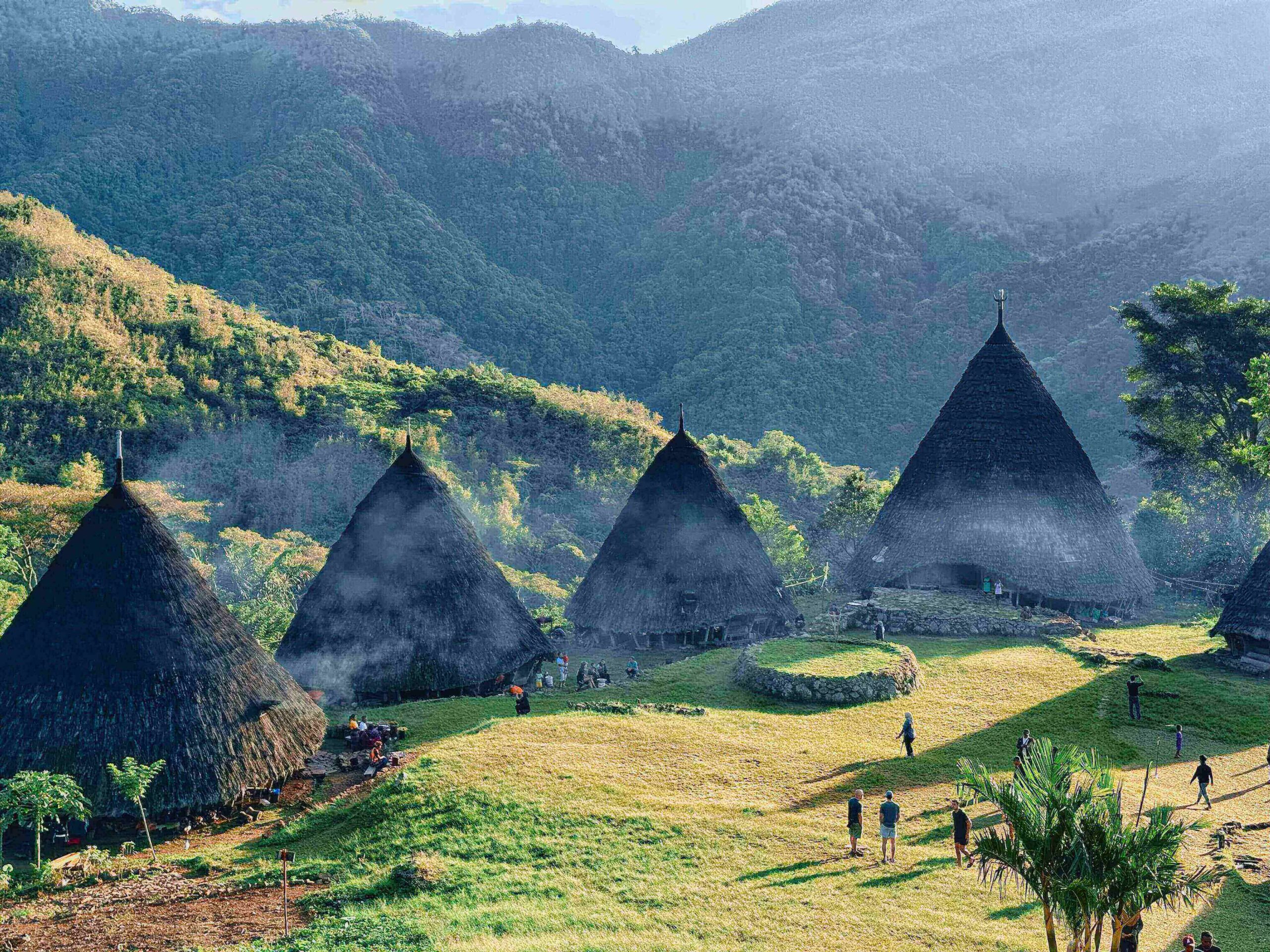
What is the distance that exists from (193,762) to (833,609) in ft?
68.9

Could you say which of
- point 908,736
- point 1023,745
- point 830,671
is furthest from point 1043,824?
point 830,671

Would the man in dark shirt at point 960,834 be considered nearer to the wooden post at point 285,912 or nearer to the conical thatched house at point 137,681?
the wooden post at point 285,912

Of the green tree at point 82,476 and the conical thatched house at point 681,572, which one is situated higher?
the green tree at point 82,476

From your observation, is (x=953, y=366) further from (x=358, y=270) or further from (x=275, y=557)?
(x=275, y=557)

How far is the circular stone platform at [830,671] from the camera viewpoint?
84.5 ft

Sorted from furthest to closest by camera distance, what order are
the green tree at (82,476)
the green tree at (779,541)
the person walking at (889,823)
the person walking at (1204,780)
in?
the green tree at (779,541)
the green tree at (82,476)
the person walking at (1204,780)
the person walking at (889,823)

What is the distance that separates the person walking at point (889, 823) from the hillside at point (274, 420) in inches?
1077

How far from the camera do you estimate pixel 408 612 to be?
27.3m

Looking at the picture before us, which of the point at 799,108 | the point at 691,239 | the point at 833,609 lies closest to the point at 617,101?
the point at 799,108

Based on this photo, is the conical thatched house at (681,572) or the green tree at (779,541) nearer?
the conical thatched house at (681,572)

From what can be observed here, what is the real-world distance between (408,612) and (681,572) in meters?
8.66

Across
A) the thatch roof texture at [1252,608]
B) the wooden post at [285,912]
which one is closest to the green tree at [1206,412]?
the thatch roof texture at [1252,608]

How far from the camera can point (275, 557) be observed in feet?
131

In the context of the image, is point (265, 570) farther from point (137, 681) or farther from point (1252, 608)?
point (1252, 608)
